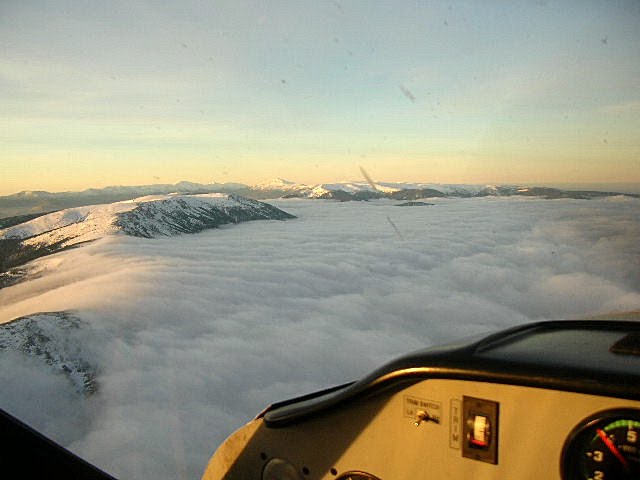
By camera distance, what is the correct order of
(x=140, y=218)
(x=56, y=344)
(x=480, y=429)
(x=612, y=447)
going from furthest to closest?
(x=140, y=218)
(x=56, y=344)
(x=480, y=429)
(x=612, y=447)

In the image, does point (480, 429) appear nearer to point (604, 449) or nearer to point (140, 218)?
point (604, 449)

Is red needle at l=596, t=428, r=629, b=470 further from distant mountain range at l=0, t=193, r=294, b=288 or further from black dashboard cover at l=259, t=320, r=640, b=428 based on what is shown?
distant mountain range at l=0, t=193, r=294, b=288

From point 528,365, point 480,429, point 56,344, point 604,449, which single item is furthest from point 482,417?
point 56,344

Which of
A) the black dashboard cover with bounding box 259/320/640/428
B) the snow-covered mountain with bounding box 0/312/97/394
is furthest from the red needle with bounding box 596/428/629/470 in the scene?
the snow-covered mountain with bounding box 0/312/97/394

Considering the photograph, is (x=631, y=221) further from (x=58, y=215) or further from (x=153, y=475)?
(x=58, y=215)

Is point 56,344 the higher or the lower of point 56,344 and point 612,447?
the lower

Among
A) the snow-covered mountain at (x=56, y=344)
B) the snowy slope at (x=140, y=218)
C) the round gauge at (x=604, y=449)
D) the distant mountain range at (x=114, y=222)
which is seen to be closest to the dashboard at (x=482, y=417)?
the round gauge at (x=604, y=449)

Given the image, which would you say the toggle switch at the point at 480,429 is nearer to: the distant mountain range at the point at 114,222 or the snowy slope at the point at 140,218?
the distant mountain range at the point at 114,222
